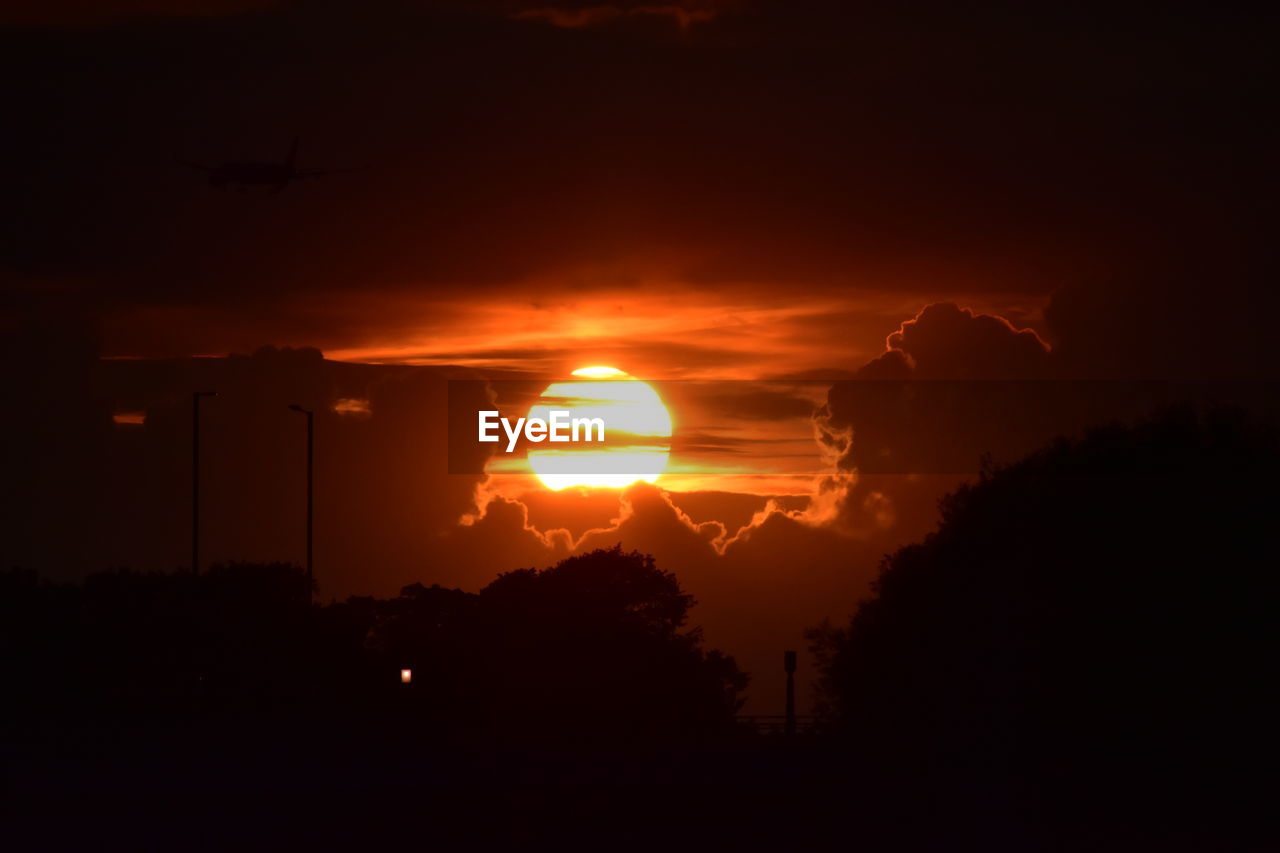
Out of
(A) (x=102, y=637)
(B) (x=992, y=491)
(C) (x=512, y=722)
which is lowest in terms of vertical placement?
(C) (x=512, y=722)

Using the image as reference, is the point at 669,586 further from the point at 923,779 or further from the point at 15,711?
the point at 923,779

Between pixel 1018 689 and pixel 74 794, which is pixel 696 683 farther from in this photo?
pixel 74 794

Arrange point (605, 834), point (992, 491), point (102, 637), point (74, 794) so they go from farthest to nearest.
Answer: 1. point (102, 637)
2. point (992, 491)
3. point (74, 794)
4. point (605, 834)

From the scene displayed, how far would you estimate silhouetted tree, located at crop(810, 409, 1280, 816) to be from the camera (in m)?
42.6

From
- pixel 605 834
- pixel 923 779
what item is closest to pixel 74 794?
pixel 605 834

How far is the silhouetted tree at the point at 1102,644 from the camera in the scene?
42.6 meters

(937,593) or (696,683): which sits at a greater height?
(937,593)

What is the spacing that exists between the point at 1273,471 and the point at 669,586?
53.9m

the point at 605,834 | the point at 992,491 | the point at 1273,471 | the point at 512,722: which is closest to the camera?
the point at 605,834

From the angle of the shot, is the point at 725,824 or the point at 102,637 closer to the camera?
the point at 725,824

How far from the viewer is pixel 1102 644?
44.7 m

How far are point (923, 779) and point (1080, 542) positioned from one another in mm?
11382

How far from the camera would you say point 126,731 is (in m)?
50.7

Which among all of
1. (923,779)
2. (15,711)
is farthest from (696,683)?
(923,779)
